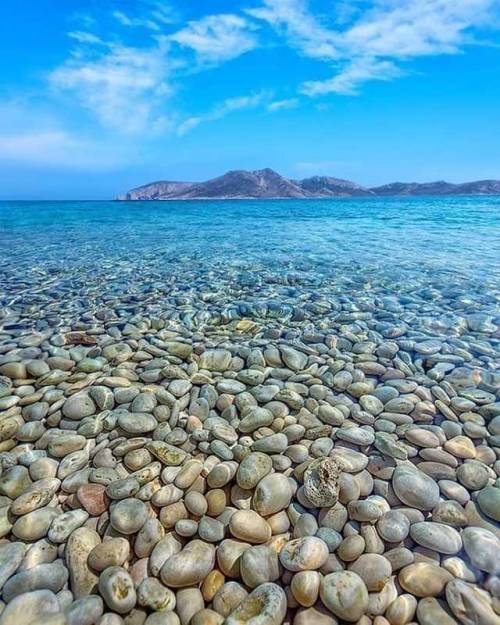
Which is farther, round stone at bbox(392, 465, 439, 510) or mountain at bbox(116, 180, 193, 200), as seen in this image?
mountain at bbox(116, 180, 193, 200)

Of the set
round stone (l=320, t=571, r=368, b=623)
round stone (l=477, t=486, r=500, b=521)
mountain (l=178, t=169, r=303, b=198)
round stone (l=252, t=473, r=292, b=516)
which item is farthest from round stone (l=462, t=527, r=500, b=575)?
mountain (l=178, t=169, r=303, b=198)

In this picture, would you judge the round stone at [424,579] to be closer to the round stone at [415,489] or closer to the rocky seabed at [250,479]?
the rocky seabed at [250,479]

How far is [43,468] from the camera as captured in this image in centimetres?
213

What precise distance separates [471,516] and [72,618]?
1884 millimetres

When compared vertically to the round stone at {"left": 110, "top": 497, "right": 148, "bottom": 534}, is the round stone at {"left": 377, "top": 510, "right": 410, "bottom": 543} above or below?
below

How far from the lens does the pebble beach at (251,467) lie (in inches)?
59.4

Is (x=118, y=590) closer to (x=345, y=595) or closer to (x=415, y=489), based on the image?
(x=345, y=595)

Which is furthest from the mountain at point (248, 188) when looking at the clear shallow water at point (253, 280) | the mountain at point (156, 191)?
the clear shallow water at point (253, 280)

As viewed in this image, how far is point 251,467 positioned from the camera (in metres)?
2.05

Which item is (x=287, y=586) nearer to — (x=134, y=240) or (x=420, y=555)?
(x=420, y=555)

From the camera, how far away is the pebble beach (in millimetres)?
1508

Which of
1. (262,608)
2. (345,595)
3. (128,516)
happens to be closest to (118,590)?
(128,516)

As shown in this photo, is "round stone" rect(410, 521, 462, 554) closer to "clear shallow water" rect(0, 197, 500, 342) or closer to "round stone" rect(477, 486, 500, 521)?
"round stone" rect(477, 486, 500, 521)

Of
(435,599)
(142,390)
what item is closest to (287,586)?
(435,599)
